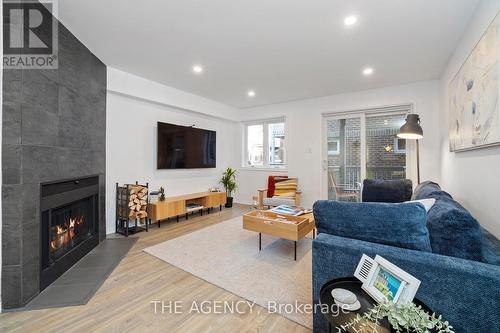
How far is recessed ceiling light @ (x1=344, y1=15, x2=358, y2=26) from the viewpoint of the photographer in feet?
7.18

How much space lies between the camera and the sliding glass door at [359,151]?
431cm

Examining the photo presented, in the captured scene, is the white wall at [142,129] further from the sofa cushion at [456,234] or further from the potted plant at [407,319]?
the sofa cushion at [456,234]

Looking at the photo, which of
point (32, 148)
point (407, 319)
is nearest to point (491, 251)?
point (407, 319)

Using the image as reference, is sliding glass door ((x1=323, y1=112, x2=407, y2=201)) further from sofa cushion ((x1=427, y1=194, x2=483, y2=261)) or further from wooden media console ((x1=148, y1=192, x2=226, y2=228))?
sofa cushion ((x1=427, y1=194, x2=483, y2=261))

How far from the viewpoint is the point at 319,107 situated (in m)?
4.96

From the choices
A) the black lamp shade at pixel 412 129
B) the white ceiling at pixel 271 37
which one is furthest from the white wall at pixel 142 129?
the black lamp shade at pixel 412 129

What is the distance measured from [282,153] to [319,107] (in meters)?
1.39

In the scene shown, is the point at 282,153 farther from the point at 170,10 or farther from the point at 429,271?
the point at 429,271

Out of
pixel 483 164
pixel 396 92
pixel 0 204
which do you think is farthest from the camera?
pixel 396 92

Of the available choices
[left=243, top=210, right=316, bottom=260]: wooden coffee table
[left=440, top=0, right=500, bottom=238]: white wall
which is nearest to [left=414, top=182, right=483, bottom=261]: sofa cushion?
[left=440, top=0, right=500, bottom=238]: white wall

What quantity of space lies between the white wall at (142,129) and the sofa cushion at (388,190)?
3466 mm

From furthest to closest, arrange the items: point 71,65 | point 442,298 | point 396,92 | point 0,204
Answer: point 396,92, point 71,65, point 0,204, point 442,298

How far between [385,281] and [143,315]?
1.69m

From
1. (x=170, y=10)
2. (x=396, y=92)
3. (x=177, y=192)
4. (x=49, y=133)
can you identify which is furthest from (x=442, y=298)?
(x=177, y=192)
